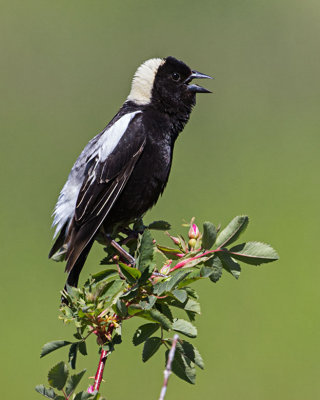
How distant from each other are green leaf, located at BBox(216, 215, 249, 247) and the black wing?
81 centimetres

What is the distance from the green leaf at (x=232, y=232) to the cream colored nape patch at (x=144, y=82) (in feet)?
4.46

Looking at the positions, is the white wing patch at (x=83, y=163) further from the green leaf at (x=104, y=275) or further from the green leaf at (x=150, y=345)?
the green leaf at (x=150, y=345)

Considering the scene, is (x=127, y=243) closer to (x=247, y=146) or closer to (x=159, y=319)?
(x=159, y=319)

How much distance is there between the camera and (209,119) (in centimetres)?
752

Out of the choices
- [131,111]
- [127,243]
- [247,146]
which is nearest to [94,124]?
[247,146]

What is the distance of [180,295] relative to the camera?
1.67m

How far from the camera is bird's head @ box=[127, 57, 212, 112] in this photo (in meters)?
3.01

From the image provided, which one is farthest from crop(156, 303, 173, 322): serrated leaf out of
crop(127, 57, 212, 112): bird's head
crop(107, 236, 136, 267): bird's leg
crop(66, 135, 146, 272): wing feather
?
crop(127, 57, 212, 112): bird's head

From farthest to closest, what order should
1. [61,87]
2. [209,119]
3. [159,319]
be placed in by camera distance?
[61,87] < [209,119] < [159,319]

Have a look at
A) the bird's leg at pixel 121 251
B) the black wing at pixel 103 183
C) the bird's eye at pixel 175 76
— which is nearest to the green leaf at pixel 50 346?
the bird's leg at pixel 121 251

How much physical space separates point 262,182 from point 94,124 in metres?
1.80

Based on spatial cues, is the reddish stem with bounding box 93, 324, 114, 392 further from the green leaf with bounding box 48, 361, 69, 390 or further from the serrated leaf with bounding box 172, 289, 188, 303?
the serrated leaf with bounding box 172, 289, 188, 303

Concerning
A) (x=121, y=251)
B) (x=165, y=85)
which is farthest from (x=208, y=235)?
(x=165, y=85)

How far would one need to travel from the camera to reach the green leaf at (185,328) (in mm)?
1688
